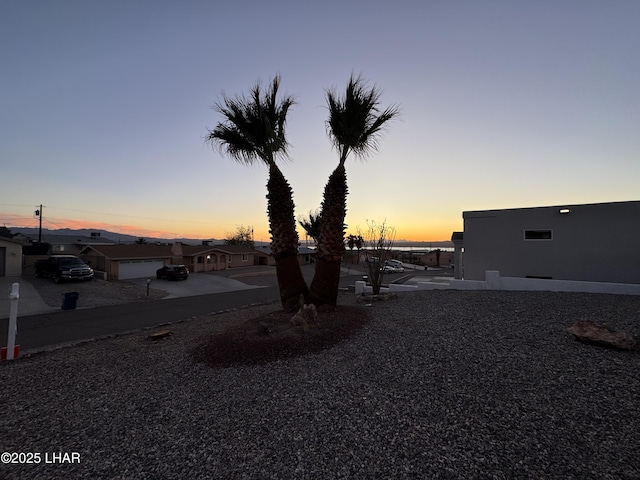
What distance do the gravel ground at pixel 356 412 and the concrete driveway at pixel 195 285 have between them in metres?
15.0

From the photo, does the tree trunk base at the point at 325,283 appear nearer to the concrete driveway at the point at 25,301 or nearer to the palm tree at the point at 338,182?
the palm tree at the point at 338,182

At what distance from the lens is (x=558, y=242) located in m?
12.9

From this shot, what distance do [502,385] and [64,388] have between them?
25.2ft

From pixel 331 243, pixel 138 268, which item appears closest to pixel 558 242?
pixel 331 243

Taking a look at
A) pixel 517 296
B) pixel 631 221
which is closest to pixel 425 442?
pixel 517 296

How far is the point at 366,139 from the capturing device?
8.88 metres

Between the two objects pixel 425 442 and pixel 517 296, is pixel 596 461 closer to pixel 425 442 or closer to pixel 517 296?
pixel 425 442

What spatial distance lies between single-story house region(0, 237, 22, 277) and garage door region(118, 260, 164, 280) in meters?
6.73

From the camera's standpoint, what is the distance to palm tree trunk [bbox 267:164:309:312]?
8.41 m

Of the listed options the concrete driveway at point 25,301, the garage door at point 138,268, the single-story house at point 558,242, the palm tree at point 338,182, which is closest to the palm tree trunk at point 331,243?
the palm tree at point 338,182

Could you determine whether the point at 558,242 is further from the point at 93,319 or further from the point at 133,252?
the point at 133,252

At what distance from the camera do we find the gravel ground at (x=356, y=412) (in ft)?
9.44

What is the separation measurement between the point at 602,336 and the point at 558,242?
984 cm

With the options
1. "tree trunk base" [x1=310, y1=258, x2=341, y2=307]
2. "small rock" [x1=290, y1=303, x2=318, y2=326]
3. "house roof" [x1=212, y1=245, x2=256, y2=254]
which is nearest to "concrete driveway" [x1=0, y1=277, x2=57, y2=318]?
"small rock" [x1=290, y1=303, x2=318, y2=326]
